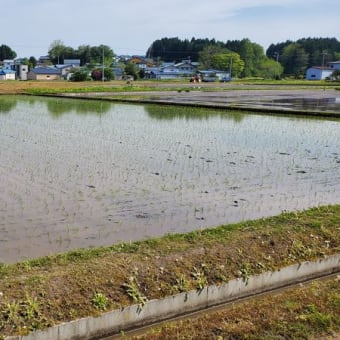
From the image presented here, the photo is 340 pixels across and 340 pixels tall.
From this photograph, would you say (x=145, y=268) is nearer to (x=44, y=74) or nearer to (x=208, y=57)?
(x=44, y=74)

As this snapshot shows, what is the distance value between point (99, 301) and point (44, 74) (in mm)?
69934

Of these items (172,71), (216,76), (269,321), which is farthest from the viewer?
(172,71)

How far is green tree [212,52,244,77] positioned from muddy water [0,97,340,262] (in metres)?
67.5

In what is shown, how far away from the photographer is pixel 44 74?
6888cm

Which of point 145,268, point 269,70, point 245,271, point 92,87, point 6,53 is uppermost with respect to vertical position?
point 6,53

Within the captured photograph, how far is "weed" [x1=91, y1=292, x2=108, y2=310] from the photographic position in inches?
138

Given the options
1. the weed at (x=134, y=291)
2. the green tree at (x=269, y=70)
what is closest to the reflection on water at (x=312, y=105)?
the weed at (x=134, y=291)

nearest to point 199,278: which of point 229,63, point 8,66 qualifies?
point 229,63

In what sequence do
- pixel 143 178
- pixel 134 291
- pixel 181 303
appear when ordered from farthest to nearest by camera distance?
pixel 143 178, pixel 181 303, pixel 134 291

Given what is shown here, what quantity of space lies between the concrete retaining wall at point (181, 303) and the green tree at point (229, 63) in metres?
77.9

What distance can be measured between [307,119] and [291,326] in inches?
665

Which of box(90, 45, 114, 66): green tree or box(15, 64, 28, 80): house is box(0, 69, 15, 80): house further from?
box(90, 45, 114, 66): green tree

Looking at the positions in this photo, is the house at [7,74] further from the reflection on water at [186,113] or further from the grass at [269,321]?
the grass at [269,321]

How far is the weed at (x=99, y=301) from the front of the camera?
138 inches
